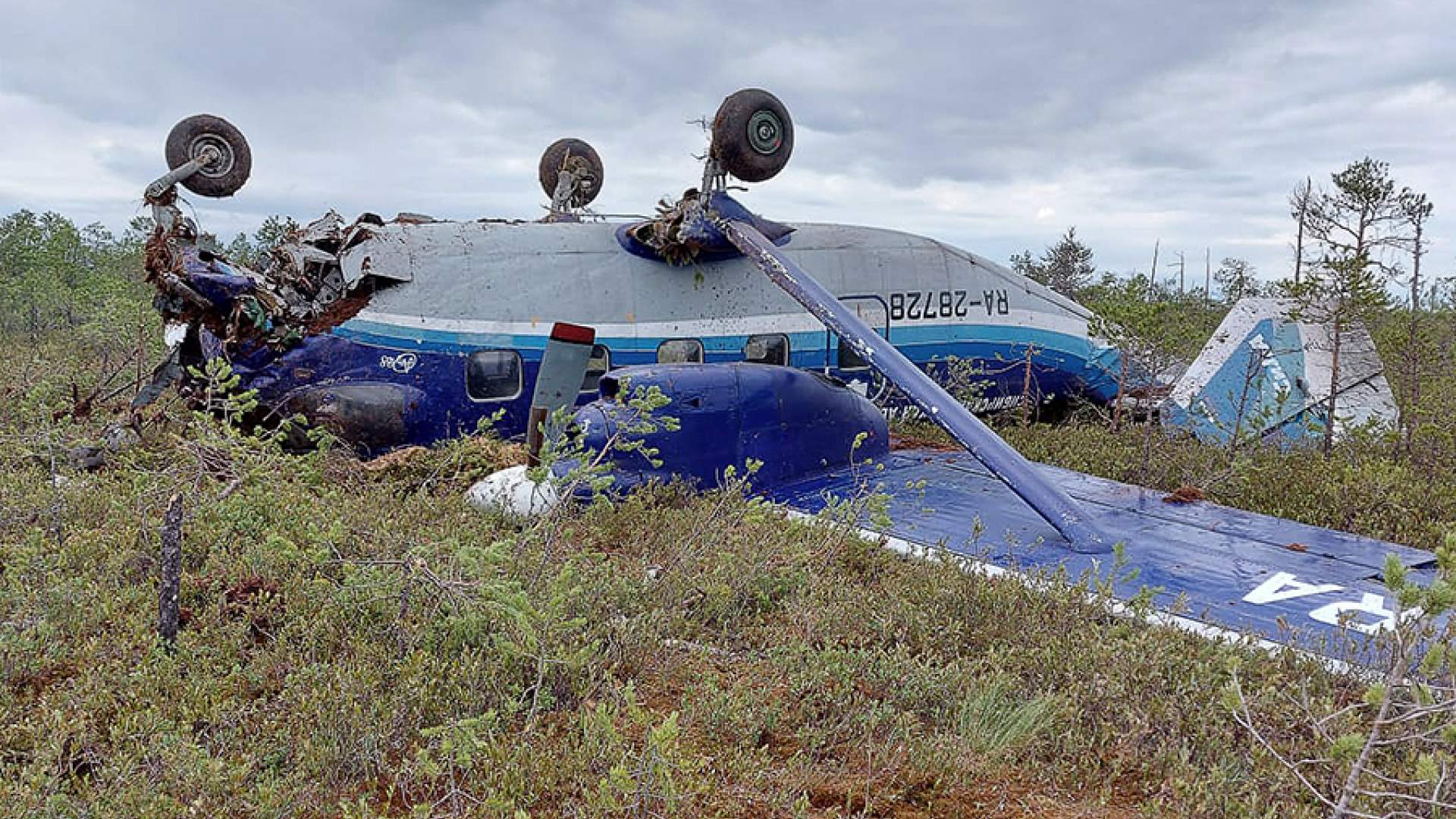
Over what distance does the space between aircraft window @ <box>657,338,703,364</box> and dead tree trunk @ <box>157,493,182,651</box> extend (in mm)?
5997

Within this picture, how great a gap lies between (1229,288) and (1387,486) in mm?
30556

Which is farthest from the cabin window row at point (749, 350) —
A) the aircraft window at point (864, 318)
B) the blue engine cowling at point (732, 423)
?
the blue engine cowling at point (732, 423)

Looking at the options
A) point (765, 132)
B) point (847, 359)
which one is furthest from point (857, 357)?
point (765, 132)

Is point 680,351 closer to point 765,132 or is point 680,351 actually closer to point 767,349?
point 767,349

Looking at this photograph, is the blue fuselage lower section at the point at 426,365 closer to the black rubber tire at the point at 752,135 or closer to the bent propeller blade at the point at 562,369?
the bent propeller blade at the point at 562,369

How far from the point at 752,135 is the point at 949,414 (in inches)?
153

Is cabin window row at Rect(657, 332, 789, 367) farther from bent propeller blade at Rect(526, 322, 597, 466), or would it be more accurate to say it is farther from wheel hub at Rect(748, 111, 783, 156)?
wheel hub at Rect(748, 111, 783, 156)

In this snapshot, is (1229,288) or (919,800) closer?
(919,800)

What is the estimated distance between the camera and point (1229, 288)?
35094mm

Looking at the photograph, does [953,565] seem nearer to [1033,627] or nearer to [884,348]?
[1033,627]

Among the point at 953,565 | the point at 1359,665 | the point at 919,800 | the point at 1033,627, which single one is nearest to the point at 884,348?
the point at 953,565

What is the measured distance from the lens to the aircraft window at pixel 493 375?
939 centimetres

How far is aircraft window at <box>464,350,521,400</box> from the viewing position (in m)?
9.39

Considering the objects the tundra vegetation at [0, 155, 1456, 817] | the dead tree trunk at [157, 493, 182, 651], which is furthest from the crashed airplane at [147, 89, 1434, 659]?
the dead tree trunk at [157, 493, 182, 651]
